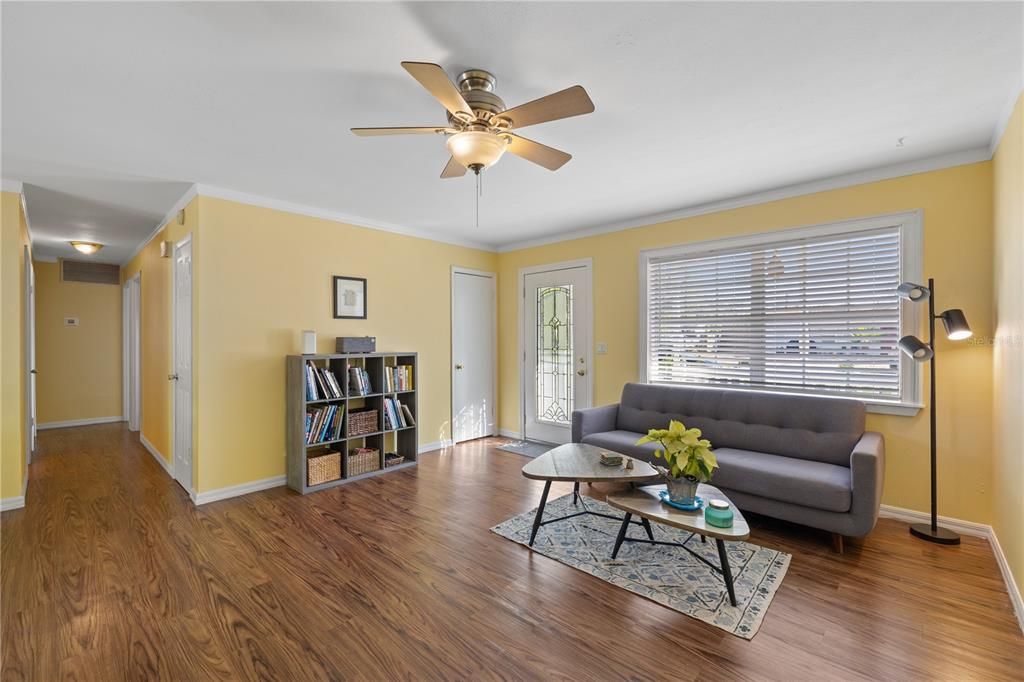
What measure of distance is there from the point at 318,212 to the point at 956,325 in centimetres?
481

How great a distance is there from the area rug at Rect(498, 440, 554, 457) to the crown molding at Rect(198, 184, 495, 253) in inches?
97.1

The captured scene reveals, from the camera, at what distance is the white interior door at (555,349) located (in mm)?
4961

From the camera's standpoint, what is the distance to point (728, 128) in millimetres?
2541

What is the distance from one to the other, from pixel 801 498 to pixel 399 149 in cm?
329

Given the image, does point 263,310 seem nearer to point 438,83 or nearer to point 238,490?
point 238,490

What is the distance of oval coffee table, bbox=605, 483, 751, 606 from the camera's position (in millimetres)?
2062

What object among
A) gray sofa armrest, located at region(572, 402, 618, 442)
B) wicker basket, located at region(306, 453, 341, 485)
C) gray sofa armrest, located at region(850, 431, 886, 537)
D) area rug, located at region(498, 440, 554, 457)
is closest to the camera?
gray sofa armrest, located at region(850, 431, 886, 537)

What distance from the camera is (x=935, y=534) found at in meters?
2.79

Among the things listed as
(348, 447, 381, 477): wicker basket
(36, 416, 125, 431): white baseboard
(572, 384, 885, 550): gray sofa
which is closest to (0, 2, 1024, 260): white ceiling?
(572, 384, 885, 550): gray sofa

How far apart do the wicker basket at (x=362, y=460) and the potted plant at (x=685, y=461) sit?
2.87m

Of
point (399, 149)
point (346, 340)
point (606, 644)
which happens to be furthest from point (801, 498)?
point (346, 340)

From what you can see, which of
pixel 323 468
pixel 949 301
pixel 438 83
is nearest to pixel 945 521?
pixel 949 301

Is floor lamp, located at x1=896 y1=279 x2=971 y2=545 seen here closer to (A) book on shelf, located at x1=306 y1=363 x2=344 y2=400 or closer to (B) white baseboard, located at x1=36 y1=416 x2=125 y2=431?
(A) book on shelf, located at x1=306 y1=363 x2=344 y2=400

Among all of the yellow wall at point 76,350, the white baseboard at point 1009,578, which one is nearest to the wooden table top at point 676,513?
the white baseboard at point 1009,578
